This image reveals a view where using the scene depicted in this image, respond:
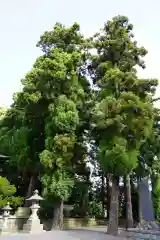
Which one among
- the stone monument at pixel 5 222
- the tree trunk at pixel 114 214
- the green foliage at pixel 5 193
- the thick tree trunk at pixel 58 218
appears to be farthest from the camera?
the green foliage at pixel 5 193

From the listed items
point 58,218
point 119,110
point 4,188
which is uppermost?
point 119,110

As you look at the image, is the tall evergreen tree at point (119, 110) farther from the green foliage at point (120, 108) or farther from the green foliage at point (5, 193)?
the green foliage at point (5, 193)

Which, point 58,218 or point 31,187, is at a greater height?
point 31,187

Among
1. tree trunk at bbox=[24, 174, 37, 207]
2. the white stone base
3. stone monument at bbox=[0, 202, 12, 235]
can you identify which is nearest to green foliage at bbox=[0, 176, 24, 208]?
stone monument at bbox=[0, 202, 12, 235]

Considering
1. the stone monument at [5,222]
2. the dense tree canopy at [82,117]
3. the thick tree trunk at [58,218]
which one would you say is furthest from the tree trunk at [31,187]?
the thick tree trunk at [58,218]

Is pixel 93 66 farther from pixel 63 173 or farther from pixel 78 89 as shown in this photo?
pixel 63 173

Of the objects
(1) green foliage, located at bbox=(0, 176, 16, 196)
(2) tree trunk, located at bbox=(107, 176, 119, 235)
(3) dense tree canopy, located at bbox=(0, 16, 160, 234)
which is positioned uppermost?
(3) dense tree canopy, located at bbox=(0, 16, 160, 234)

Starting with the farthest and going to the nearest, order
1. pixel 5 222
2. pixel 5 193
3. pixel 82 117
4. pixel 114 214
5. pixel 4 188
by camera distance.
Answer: pixel 82 117, pixel 5 193, pixel 4 188, pixel 5 222, pixel 114 214

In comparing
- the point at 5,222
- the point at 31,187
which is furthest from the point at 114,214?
the point at 31,187

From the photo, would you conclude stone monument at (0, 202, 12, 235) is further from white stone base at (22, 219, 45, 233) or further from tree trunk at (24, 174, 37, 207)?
tree trunk at (24, 174, 37, 207)

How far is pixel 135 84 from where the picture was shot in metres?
16.3

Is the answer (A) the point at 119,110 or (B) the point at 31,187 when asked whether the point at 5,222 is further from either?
(A) the point at 119,110

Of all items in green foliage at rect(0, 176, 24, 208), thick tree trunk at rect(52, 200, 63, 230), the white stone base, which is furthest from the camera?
green foliage at rect(0, 176, 24, 208)

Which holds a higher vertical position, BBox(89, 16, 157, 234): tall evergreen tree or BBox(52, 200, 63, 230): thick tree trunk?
BBox(89, 16, 157, 234): tall evergreen tree
